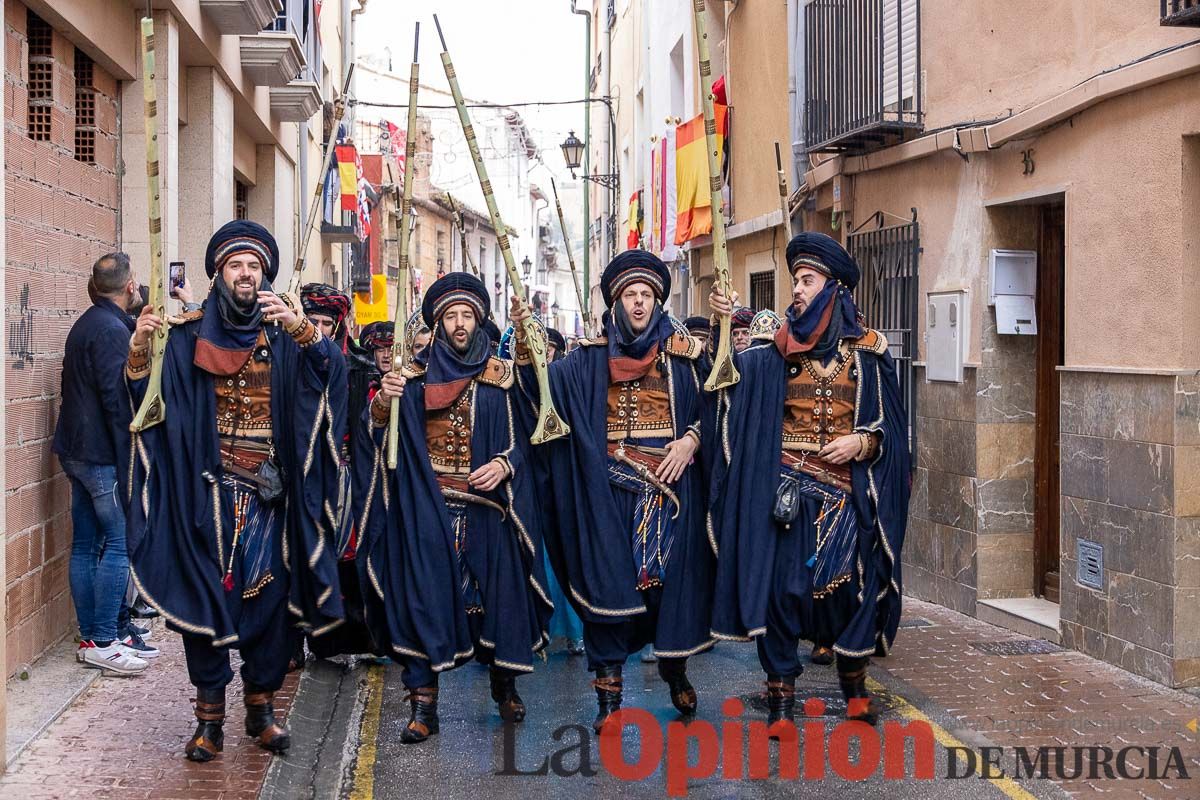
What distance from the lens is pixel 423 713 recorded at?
6070 mm

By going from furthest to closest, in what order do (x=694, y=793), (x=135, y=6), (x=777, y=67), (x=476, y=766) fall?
(x=777, y=67), (x=135, y=6), (x=476, y=766), (x=694, y=793)

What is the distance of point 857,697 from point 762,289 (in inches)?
347

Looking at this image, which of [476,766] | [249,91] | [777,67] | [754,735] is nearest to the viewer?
[476,766]

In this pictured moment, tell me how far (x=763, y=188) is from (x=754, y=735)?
349 inches

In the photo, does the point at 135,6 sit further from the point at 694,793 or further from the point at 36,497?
the point at 694,793

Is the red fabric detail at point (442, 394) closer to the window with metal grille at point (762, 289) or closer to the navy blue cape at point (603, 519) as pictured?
the navy blue cape at point (603, 519)

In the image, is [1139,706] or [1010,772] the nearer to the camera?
[1010,772]

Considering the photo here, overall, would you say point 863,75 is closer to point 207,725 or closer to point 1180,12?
point 1180,12

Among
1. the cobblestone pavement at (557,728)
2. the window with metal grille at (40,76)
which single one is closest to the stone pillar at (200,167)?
the window with metal grille at (40,76)

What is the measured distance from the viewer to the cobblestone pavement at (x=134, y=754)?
5.11 meters

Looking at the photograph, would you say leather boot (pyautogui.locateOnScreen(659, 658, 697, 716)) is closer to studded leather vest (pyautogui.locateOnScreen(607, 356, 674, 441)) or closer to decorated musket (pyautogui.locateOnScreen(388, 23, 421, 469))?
studded leather vest (pyautogui.locateOnScreen(607, 356, 674, 441))

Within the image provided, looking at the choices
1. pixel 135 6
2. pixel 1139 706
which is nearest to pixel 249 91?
pixel 135 6

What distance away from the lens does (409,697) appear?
6137 mm

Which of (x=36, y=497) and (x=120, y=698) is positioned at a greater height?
(x=36, y=497)
